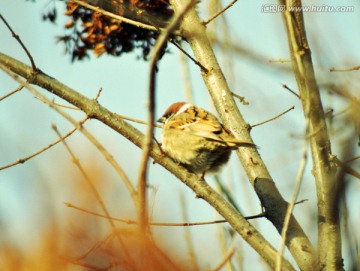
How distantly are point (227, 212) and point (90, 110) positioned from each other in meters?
0.88

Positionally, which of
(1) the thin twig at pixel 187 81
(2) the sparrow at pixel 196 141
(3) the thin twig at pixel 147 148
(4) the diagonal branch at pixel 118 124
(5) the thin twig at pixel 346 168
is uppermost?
(1) the thin twig at pixel 187 81

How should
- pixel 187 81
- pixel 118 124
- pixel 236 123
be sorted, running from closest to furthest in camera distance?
pixel 118 124 < pixel 236 123 < pixel 187 81

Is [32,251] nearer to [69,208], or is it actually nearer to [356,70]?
[69,208]

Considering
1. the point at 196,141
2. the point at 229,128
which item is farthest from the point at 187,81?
the point at 229,128

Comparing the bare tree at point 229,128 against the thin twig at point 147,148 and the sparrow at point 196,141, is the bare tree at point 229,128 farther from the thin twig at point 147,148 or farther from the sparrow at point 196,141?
the sparrow at point 196,141

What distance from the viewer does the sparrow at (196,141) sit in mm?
4066

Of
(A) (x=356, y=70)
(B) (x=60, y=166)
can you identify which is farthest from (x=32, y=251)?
(A) (x=356, y=70)

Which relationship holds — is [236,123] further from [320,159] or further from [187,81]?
[187,81]

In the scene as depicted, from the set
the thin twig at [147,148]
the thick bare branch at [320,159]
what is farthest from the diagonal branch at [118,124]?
the thin twig at [147,148]

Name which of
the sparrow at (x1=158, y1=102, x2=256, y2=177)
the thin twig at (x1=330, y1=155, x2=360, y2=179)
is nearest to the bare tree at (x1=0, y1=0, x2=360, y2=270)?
the thin twig at (x1=330, y1=155, x2=360, y2=179)

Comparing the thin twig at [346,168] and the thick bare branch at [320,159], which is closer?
the thin twig at [346,168]

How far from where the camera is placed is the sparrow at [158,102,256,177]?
160 inches

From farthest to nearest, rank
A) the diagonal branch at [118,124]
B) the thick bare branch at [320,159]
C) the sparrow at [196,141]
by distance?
the sparrow at [196,141], the diagonal branch at [118,124], the thick bare branch at [320,159]

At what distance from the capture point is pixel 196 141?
13.9 feet
